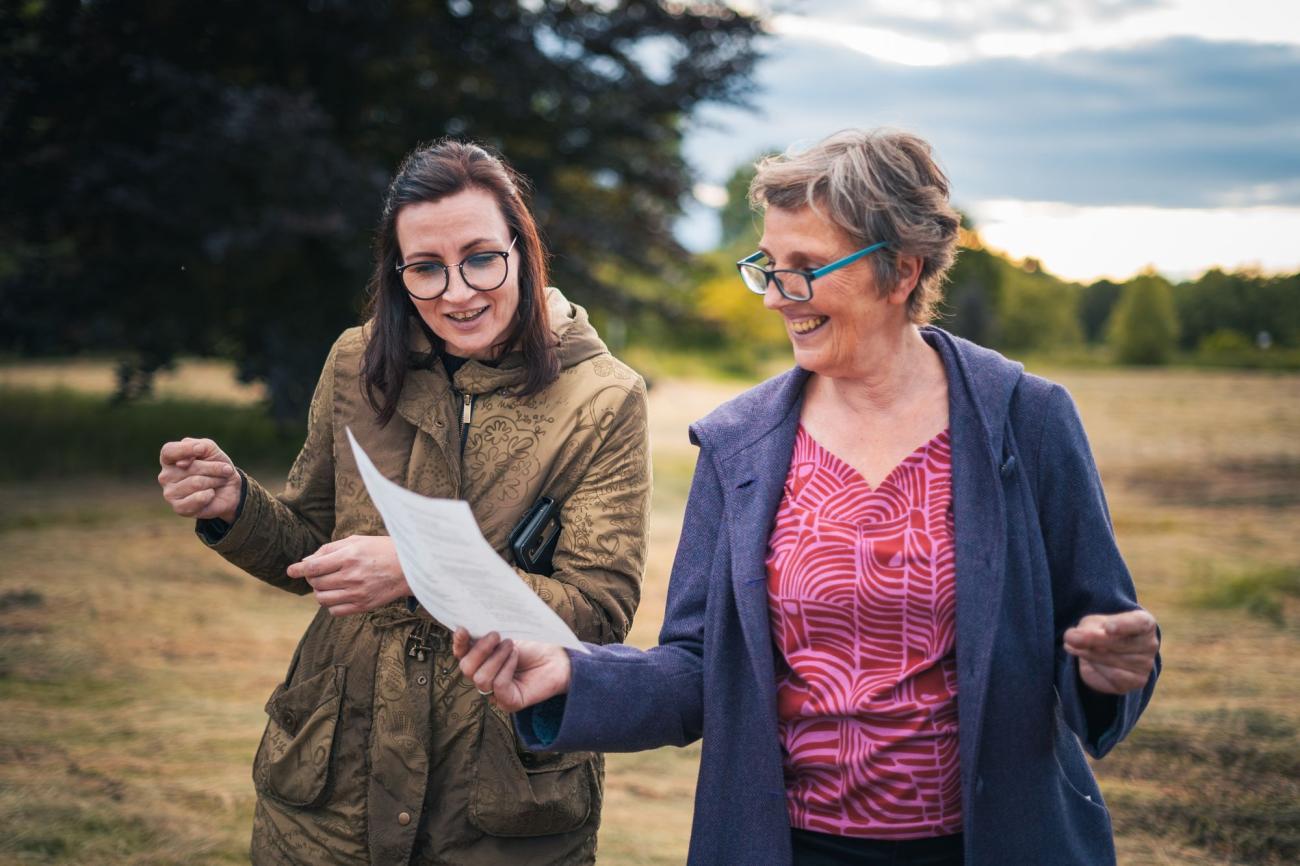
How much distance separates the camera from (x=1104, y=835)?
2.06 m

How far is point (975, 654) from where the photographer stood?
6.26 feet

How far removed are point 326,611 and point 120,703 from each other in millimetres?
4420

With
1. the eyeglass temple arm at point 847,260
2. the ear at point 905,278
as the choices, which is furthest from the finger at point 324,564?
the ear at point 905,278

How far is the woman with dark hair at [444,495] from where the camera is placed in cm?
233

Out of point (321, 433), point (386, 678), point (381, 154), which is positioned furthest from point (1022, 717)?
point (381, 154)

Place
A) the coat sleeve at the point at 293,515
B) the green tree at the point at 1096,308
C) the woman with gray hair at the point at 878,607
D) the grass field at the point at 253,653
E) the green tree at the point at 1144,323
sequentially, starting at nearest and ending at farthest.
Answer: the woman with gray hair at the point at 878,607
the coat sleeve at the point at 293,515
the grass field at the point at 253,653
the green tree at the point at 1144,323
the green tree at the point at 1096,308

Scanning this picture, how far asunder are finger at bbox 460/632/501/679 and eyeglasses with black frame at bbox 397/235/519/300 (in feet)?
2.57

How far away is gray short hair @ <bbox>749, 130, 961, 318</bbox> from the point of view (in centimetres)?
204

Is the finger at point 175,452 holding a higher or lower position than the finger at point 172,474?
higher

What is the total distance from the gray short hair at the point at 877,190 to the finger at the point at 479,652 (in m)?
0.90

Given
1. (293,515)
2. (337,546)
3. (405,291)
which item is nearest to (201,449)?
(293,515)

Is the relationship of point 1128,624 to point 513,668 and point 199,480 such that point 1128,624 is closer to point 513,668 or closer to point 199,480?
point 513,668

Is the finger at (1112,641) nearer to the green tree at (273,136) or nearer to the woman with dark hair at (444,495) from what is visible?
the woman with dark hair at (444,495)

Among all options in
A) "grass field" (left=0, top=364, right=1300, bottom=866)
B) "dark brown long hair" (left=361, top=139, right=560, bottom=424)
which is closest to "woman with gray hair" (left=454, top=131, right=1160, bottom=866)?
"dark brown long hair" (left=361, top=139, right=560, bottom=424)
